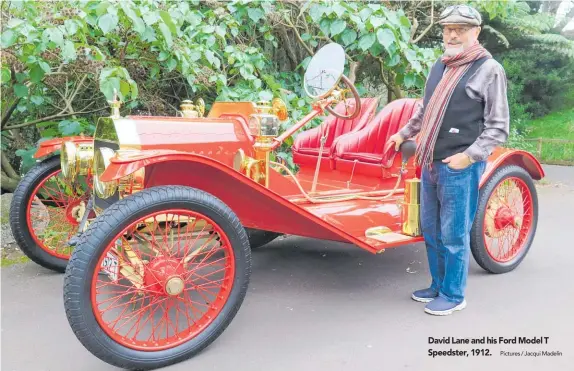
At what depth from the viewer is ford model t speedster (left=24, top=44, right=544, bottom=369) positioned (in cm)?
223

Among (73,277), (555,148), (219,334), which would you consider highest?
(73,277)

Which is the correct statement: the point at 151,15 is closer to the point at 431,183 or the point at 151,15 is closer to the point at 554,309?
the point at 431,183

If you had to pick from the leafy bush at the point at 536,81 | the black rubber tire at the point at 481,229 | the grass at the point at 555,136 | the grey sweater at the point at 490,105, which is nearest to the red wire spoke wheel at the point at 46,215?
the grey sweater at the point at 490,105

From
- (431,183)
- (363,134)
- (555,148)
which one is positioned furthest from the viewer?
(555,148)

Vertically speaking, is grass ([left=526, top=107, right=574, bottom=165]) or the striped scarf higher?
the striped scarf

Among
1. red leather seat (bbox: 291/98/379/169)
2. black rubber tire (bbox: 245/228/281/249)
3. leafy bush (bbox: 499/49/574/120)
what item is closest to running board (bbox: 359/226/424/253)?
red leather seat (bbox: 291/98/379/169)

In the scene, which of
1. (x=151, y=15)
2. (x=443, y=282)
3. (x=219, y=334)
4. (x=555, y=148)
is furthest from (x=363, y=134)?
(x=555, y=148)

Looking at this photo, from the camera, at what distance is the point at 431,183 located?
2.98 meters

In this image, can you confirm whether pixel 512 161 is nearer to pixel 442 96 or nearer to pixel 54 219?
pixel 442 96

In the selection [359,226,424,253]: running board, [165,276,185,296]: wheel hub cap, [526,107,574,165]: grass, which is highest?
[165,276,185,296]: wheel hub cap

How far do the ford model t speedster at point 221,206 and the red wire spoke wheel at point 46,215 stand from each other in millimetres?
472

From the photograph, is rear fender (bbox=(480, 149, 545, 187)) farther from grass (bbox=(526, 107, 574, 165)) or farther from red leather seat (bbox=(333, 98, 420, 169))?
grass (bbox=(526, 107, 574, 165))

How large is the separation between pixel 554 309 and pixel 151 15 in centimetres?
317

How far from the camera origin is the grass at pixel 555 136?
1070 centimetres
